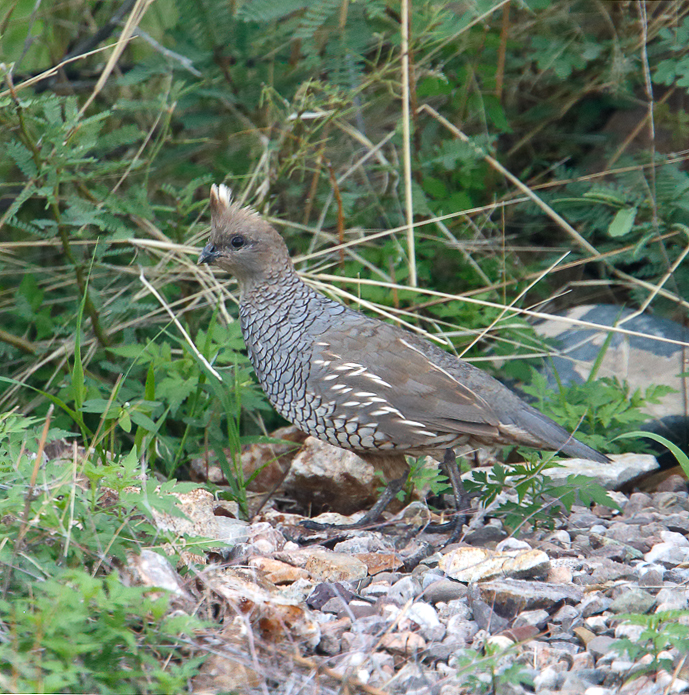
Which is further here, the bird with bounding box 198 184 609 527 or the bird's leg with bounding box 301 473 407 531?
the bird's leg with bounding box 301 473 407 531

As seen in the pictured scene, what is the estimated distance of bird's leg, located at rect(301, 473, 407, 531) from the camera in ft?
12.3

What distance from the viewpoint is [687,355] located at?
4.82m

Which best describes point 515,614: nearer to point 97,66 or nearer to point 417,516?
point 417,516

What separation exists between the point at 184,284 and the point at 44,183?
3.65 ft

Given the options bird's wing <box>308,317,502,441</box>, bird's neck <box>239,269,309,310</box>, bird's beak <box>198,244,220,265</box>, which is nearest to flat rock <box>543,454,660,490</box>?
bird's wing <box>308,317,502,441</box>

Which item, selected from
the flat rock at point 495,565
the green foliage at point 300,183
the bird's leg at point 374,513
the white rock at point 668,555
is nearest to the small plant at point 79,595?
the green foliage at point 300,183

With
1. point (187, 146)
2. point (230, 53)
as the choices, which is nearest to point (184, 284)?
point (187, 146)

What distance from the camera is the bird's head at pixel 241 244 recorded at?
3.95m

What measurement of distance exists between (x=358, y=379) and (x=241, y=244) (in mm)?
934

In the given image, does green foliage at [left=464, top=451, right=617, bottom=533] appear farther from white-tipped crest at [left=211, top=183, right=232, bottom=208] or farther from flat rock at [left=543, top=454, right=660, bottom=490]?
white-tipped crest at [left=211, top=183, right=232, bottom=208]

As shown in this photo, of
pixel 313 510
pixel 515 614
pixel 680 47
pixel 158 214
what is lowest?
pixel 313 510

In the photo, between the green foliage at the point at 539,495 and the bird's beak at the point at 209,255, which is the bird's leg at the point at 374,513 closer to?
the green foliage at the point at 539,495

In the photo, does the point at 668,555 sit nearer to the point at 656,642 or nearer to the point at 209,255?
the point at 656,642

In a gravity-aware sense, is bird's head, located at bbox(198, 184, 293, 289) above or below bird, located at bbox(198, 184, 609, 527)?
above
